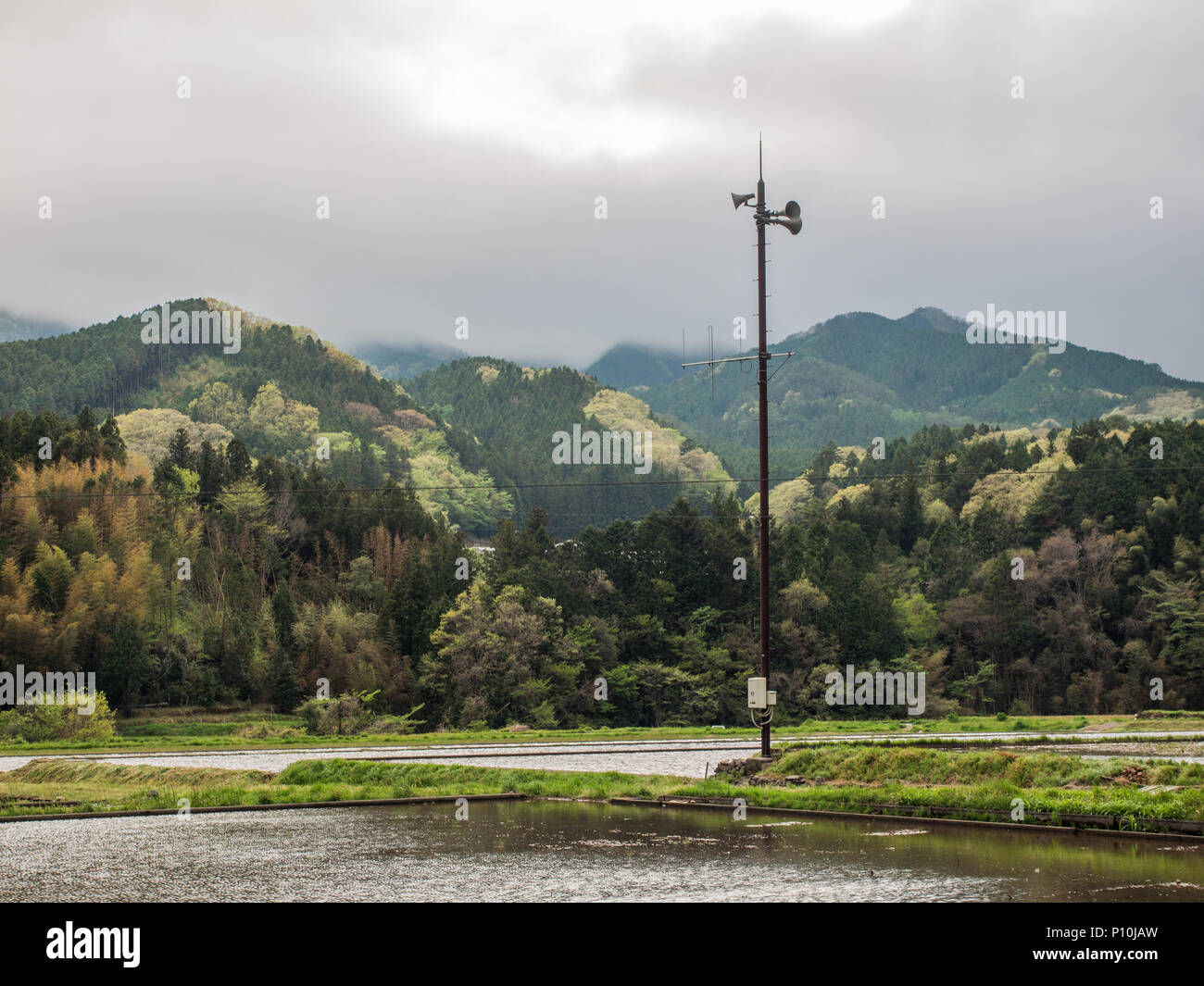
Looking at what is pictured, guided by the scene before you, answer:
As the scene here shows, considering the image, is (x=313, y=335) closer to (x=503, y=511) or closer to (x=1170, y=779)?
(x=503, y=511)

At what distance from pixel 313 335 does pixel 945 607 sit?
428 ft

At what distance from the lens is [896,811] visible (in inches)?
738

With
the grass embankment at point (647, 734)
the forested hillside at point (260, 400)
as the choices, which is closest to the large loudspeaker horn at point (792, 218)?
the grass embankment at point (647, 734)

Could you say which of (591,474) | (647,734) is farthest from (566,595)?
(591,474)
